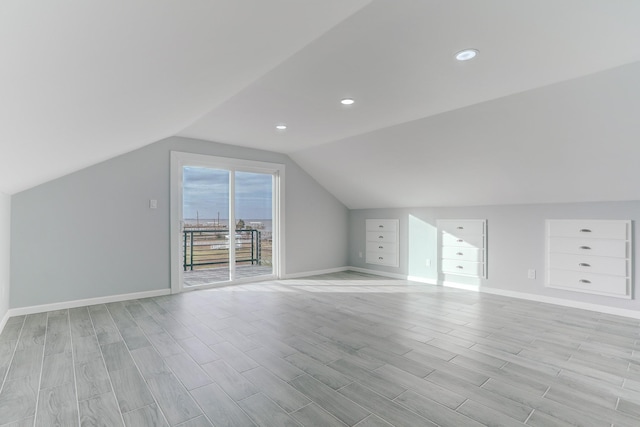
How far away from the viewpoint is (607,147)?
3.04m

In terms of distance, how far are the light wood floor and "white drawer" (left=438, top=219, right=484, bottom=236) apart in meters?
1.28

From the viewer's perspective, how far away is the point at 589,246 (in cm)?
383

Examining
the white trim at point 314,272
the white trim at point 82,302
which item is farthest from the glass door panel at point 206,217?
the white trim at point 314,272

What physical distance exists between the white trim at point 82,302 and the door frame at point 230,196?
28 cm

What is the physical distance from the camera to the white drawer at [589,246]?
11.9 feet

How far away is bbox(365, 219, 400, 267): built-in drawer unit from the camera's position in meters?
5.90

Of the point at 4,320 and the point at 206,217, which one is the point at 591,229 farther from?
the point at 4,320

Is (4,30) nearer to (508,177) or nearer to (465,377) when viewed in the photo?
(465,377)

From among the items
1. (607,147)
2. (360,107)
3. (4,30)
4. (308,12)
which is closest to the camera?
(4,30)

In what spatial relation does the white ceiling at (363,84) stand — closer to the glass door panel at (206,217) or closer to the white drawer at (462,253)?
the glass door panel at (206,217)

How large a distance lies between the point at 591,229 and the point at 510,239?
2.90 feet

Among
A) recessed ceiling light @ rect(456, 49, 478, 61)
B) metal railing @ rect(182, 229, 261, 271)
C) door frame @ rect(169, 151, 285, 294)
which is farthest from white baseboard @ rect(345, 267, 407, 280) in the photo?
recessed ceiling light @ rect(456, 49, 478, 61)

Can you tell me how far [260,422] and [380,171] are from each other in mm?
3924

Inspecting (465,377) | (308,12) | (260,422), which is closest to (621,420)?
(465,377)
